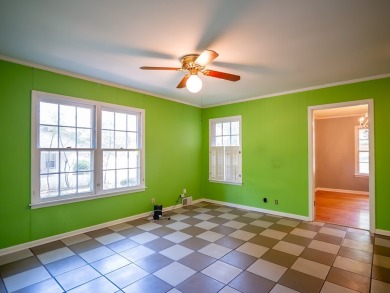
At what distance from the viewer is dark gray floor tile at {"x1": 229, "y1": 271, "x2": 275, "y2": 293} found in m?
2.13

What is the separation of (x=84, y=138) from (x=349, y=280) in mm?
4093

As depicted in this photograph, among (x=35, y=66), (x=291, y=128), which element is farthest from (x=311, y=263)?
(x=35, y=66)

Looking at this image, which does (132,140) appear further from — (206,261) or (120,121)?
(206,261)

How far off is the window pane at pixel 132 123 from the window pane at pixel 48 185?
61.3 inches

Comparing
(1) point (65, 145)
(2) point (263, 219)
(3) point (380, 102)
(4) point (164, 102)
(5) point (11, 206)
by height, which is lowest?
(2) point (263, 219)

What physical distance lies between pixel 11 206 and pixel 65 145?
106cm

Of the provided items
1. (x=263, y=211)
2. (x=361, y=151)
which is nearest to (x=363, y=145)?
(x=361, y=151)

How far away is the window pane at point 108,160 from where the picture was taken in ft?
12.8

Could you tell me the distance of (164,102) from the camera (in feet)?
16.2

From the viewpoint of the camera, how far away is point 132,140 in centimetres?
435

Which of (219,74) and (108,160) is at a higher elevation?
(219,74)

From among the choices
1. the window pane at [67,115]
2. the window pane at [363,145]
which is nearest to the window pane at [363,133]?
the window pane at [363,145]

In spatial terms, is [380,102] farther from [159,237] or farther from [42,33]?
[42,33]

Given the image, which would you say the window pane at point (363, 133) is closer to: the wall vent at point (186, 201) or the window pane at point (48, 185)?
the wall vent at point (186, 201)
